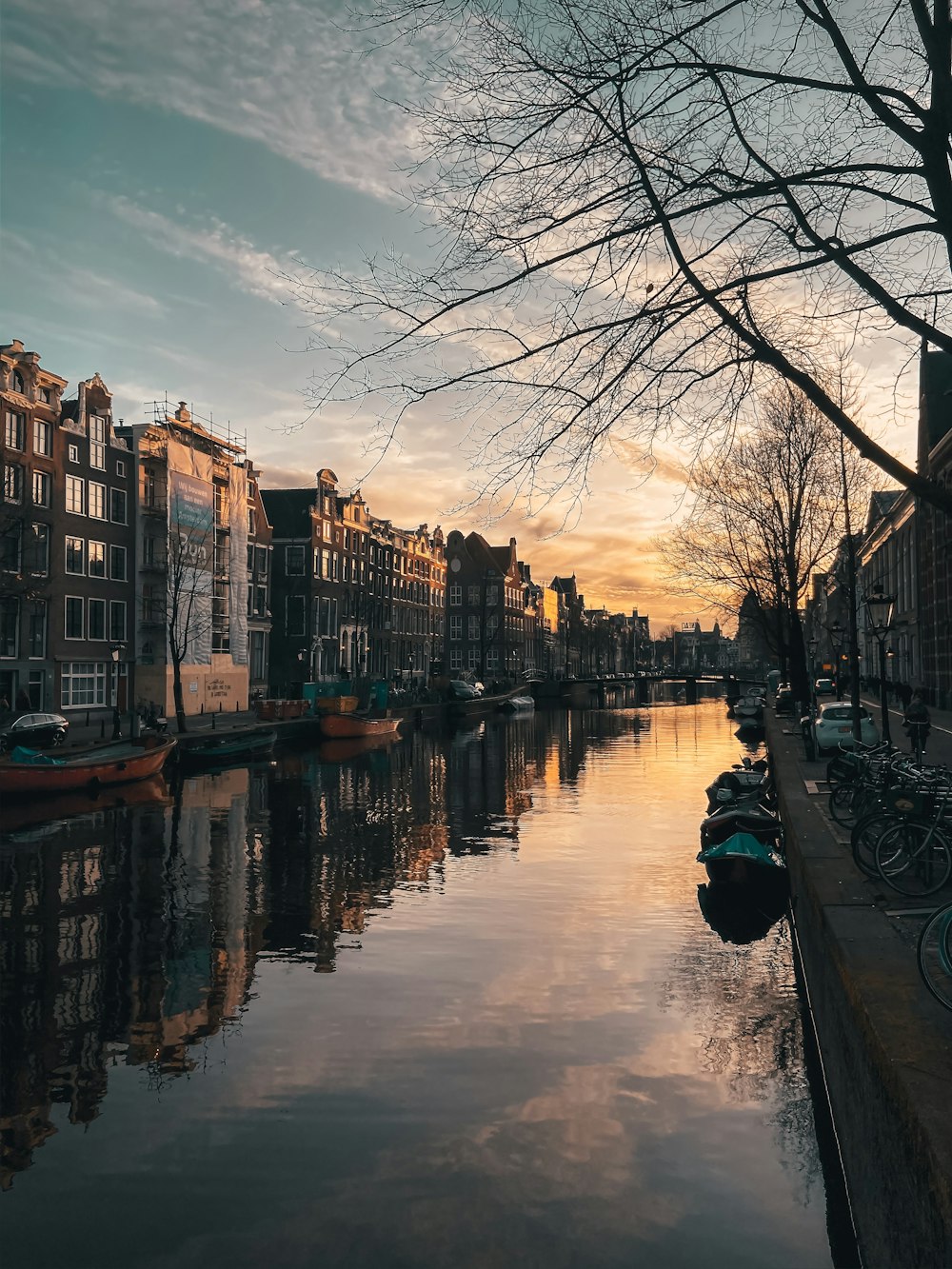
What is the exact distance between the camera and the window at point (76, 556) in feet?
172

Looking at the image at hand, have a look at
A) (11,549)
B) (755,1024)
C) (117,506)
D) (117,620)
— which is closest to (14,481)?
(11,549)

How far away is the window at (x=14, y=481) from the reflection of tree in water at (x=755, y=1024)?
38768 millimetres

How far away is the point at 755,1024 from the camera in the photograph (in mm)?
13336

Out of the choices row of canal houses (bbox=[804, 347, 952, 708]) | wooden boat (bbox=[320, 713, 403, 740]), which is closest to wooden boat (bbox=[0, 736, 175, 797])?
wooden boat (bbox=[320, 713, 403, 740])

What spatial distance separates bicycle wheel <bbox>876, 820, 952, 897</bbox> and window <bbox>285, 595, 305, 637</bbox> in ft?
220

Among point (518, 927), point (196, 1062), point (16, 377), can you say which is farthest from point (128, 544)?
point (196, 1062)

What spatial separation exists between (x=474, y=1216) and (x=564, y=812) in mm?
23058

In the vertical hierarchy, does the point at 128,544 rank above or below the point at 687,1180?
above

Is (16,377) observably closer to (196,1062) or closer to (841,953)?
(196,1062)

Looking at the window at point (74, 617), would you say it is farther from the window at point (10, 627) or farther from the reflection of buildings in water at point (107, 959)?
the reflection of buildings in water at point (107, 959)

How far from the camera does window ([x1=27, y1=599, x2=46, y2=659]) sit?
161ft

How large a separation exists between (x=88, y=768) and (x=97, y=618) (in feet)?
74.8

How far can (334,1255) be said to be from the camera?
8172 millimetres

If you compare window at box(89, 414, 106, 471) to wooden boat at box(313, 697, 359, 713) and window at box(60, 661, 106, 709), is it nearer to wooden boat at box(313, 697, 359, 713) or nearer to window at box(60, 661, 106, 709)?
window at box(60, 661, 106, 709)
